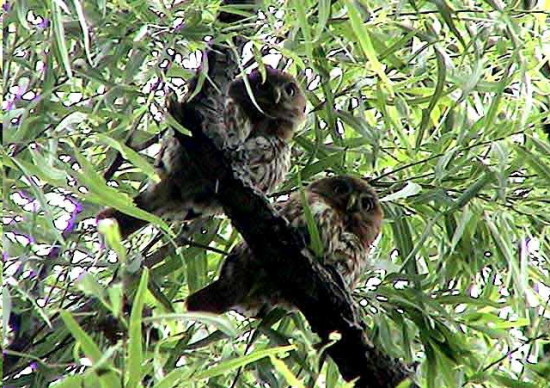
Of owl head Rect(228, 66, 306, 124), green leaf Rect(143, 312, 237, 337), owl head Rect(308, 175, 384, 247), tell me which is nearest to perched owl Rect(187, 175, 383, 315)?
owl head Rect(308, 175, 384, 247)

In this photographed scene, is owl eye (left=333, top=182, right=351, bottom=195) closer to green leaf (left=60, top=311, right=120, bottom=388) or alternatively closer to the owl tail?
the owl tail

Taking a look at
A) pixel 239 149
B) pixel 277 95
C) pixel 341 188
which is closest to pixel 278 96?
pixel 277 95

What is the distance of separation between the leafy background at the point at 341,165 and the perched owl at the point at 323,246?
0.03 m

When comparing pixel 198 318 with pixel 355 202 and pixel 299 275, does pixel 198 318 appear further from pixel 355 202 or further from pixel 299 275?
pixel 355 202

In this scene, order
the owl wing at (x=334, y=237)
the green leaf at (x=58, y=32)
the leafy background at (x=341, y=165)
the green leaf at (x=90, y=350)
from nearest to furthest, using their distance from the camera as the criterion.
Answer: the green leaf at (x=90, y=350), the green leaf at (x=58, y=32), the leafy background at (x=341, y=165), the owl wing at (x=334, y=237)

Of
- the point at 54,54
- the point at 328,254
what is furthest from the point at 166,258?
the point at 54,54

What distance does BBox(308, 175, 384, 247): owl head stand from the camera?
1.35 metres

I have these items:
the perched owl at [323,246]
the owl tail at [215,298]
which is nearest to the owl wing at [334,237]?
the perched owl at [323,246]

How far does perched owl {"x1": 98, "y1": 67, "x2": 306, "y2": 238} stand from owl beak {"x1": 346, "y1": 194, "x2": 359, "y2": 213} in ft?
0.32

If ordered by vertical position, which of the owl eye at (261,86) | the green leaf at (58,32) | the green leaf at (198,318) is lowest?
the green leaf at (198,318)

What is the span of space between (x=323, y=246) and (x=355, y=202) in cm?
7

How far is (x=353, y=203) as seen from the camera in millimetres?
1354

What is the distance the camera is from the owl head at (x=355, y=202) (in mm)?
1347

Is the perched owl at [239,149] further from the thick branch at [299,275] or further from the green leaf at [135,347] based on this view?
the green leaf at [135,347]
